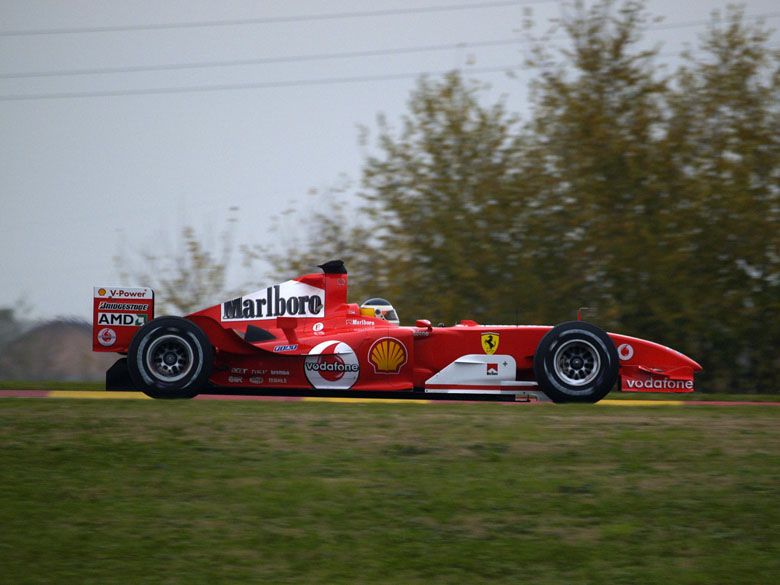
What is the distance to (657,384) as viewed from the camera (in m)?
11.1

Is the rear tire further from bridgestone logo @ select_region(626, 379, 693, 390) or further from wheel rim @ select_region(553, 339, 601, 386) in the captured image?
bridgestone logo @ select_region(626, 379, 693, 390)

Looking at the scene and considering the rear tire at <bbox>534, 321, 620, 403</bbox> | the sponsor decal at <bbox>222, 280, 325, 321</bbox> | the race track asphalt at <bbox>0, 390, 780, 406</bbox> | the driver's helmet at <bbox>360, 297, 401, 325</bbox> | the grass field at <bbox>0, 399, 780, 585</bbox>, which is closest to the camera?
the grass field at <bbox>0, 399, 780, 585</bbox>

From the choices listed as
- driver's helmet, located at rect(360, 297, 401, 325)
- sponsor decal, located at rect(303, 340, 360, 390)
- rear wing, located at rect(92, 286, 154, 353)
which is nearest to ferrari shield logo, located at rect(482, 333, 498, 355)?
driver's helmet, located at rect(360, 297, 401, 325)

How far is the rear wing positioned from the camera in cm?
1127

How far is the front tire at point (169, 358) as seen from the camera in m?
10.9

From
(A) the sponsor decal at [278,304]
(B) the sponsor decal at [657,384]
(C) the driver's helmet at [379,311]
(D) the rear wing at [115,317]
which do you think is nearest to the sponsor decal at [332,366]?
(A) the sponsor decal at [278,304]

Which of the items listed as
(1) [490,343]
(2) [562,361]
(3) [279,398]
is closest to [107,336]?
(3) [279,398]

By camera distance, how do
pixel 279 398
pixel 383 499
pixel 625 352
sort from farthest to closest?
pixel 279 398, pixel 625 352, pixel 383 499

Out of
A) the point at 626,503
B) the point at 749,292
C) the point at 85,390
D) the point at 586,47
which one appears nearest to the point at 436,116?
the point at 586,47

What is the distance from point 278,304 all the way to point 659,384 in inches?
159

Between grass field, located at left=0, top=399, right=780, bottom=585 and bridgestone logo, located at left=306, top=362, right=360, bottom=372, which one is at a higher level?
bridgestone logo, located at left=306, top=362, right=360, bottom=372

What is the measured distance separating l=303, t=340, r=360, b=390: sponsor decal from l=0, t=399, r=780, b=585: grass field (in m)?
1.94

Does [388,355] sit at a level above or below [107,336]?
below

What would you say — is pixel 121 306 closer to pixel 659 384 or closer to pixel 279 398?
pixel 279 398
